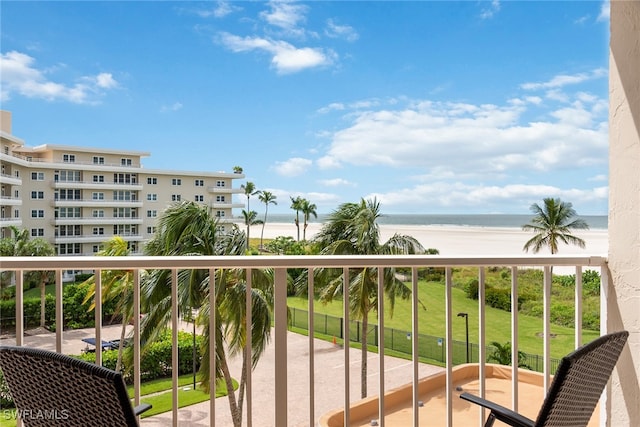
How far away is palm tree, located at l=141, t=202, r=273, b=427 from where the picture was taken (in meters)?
8.98

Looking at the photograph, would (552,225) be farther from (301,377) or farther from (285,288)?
(285,288)

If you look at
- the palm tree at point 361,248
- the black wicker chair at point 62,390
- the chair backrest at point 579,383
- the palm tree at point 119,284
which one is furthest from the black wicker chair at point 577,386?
the palm tree at point 361,248

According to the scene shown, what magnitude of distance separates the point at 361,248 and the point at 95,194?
6.94m

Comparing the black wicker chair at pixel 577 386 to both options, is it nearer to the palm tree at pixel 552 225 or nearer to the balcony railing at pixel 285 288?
the balcony railing at pixel 285 288

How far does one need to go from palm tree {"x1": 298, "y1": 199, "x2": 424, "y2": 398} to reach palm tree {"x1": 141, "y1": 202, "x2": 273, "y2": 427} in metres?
2.81

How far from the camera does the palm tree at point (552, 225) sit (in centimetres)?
1360

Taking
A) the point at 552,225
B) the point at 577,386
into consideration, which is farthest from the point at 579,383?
the point at 552,225

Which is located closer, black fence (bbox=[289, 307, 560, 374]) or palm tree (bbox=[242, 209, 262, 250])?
palm tree (bbox=[242, 209, 262, 250])

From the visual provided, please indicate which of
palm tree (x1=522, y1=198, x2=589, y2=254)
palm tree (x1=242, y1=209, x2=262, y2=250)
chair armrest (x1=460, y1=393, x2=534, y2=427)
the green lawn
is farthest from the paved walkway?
chair armrest (x1=460, y1=393, x2=534, y2=427)

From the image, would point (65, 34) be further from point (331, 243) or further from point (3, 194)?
point (331, 243)

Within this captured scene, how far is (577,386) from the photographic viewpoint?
1172 mm

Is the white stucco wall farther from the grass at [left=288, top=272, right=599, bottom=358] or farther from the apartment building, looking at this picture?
the grass at [left=288, top=272, right=599, bottom=358]

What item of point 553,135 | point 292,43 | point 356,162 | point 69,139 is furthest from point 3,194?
point 553,135

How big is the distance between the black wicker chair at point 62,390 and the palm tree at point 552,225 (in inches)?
560
